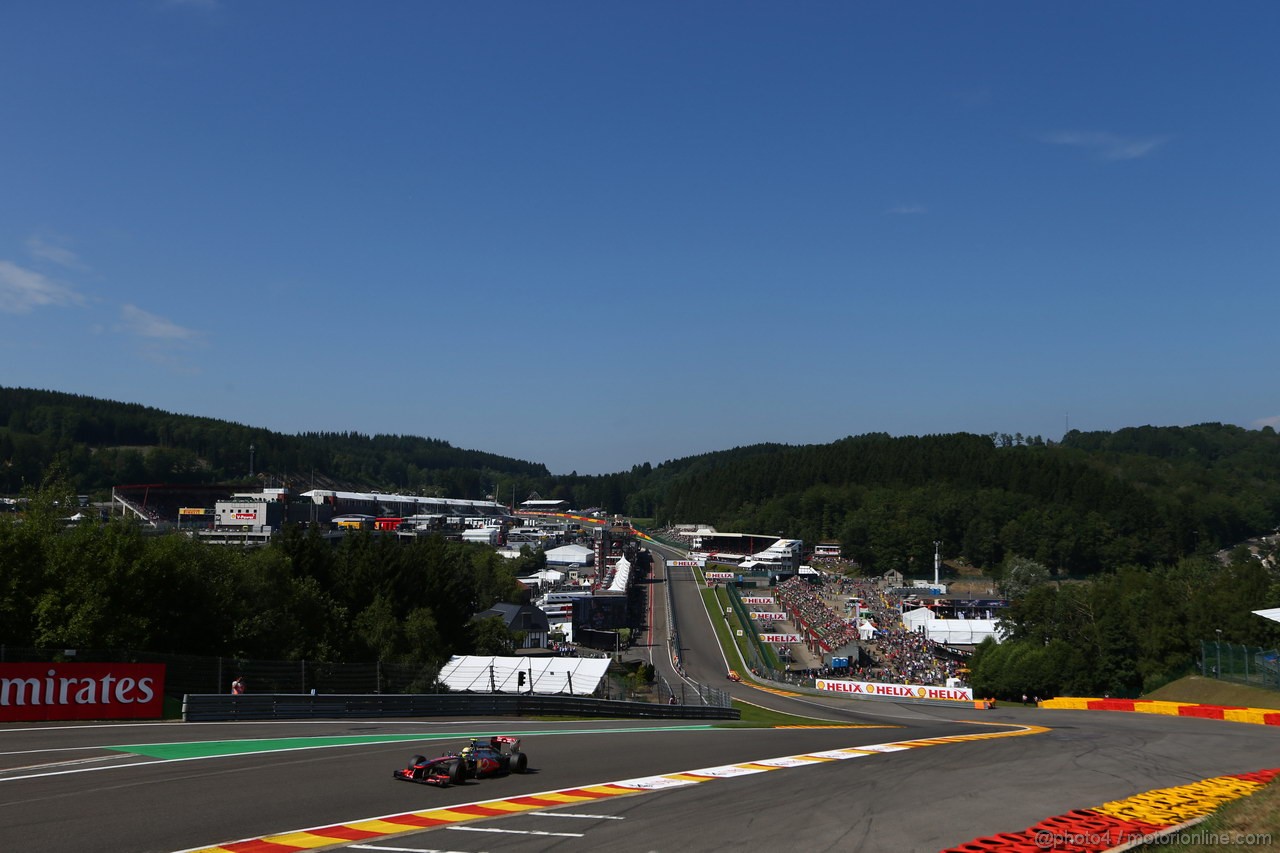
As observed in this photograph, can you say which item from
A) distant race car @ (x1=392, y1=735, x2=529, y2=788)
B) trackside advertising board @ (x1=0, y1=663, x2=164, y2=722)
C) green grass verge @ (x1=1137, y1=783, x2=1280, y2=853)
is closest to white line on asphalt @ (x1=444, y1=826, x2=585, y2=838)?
distant race car @ (x1=392, y1=735, x2=529, y2=788)

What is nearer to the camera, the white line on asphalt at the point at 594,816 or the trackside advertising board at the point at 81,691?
the white line on asphalt at the point at 594,816

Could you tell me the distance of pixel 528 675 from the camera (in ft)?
154

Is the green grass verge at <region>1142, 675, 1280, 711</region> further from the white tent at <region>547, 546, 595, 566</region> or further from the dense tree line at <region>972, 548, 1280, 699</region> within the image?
the white tent at <region>547, 546, 595, 566</region>

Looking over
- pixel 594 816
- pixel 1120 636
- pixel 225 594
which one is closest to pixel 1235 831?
pixel 594 816

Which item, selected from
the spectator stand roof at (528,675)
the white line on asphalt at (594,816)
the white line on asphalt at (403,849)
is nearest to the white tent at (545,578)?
the spectator stand roof at (528,675)

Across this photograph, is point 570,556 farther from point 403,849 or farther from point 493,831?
point 403,849

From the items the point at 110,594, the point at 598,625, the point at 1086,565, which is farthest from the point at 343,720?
the point at 1086,565

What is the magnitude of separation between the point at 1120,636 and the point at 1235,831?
213ft

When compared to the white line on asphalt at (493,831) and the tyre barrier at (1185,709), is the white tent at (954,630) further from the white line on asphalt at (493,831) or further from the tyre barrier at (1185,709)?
the white line on asphalt at (493,831)

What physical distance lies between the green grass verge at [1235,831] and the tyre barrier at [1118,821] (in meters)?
0.33

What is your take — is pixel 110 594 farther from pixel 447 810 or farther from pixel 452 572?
pixel 452 572

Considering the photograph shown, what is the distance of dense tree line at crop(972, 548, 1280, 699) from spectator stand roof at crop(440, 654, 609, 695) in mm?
34919

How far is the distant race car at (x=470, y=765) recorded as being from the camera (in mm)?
15227

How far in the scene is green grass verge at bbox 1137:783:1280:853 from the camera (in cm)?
1083
